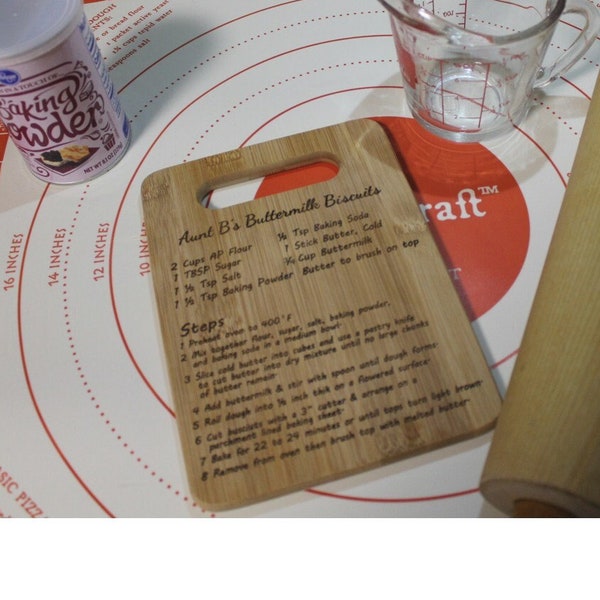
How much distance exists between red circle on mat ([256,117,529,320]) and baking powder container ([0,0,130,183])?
0.17 metres

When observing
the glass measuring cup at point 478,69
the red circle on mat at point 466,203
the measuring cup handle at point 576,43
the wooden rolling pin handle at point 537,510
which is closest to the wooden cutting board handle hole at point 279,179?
the red circle on mat at point 466,203

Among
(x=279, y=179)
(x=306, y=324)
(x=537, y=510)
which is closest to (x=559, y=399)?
(x=537, y=510)

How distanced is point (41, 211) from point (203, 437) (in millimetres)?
324

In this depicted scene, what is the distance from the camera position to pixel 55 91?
0.56 metres

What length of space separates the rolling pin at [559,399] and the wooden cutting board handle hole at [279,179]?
23cm

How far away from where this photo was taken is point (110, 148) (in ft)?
2.16

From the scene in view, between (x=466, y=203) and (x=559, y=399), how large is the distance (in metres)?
0.24

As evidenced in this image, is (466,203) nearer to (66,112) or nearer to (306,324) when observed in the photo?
(306,324)

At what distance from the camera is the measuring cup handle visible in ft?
1.94

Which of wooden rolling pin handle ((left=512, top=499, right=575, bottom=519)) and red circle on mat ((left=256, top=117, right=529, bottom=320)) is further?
red circle on mat ((left=256, top=117, right=529, bottom=320))

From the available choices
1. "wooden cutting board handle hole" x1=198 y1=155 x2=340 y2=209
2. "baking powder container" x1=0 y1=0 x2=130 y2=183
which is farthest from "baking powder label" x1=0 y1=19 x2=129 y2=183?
"wooden cutting board handle hole" x1=198 y1=155 x2=340 y2=209

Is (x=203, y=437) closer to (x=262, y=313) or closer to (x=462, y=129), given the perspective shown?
(x=262, y=313)

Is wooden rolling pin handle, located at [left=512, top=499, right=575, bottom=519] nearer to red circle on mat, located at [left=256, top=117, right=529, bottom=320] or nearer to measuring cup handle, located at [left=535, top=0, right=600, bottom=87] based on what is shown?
red circle on mat, located at [left=256, top=117, right=529, bottom=320]

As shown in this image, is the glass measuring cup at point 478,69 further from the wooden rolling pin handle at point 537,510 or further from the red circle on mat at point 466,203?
the wooden rolling pin handle at point 537,510
